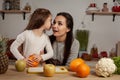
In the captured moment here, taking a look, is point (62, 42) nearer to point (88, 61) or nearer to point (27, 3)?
point (88, 61)

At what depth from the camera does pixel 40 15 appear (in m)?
2.30

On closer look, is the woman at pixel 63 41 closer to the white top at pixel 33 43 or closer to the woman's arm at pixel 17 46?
the white top at pixel 33 43

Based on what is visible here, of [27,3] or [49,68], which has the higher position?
[27,3]

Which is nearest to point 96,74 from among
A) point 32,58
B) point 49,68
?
point 49,68

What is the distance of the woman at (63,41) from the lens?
7.52 ft

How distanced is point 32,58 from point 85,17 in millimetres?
2465

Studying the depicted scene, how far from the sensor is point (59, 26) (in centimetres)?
233

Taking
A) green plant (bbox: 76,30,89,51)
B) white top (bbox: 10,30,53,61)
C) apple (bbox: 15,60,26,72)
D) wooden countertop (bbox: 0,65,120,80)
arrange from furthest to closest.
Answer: green plant (bbox: 76,30,89,51), white top (bbox: 10,30,53,61), apple (bbox: 15,60,26,72), wooden countertop (bbox: 0,65,120,80)

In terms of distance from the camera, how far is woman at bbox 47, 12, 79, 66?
7.52ft

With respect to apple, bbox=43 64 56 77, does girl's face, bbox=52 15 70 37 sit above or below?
above

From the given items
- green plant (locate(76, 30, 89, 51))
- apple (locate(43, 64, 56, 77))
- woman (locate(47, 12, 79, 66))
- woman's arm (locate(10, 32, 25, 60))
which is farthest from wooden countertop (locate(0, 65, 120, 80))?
green plant (locate(76, 30, 89, 51))

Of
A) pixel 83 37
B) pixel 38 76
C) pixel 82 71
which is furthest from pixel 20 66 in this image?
pixel 83 37

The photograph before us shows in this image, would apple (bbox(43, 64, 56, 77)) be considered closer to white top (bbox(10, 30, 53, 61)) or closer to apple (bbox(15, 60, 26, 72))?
apple (bbox(15, 60, 26, 72))

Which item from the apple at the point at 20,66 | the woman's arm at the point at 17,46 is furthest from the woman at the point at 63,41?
the apple at the point at 20,66
